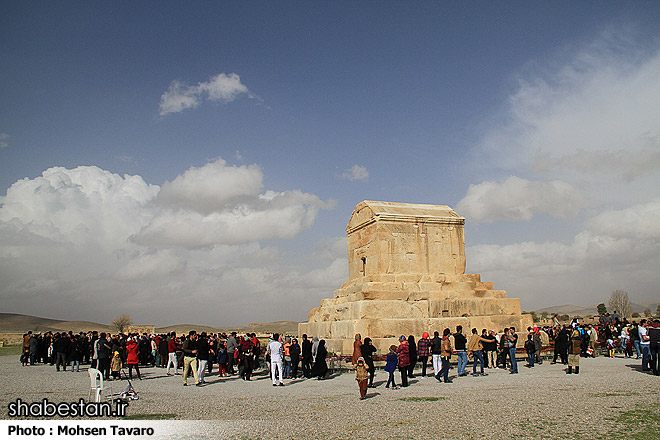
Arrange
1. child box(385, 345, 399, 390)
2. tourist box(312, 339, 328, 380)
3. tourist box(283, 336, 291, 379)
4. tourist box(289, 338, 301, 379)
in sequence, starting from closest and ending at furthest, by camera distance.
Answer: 1. child box(385, 345, 399, 390)
2. tourist box(312, 339, 328, 380)
3. tourist box(283, 336, 291, 379)
4. tourist box(289, 338, 301, 379)

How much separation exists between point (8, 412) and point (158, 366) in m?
11.7

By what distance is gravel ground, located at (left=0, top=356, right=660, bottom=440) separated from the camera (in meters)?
7.48

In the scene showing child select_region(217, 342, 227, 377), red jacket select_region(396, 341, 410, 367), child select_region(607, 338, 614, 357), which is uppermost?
red jacket select_region(396, 341, 410, 367)

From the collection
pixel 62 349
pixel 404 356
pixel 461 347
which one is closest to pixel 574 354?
pixel 461 347

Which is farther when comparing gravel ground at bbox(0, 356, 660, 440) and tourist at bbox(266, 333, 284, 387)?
tourist at bbox(266, 333, 284, 387)

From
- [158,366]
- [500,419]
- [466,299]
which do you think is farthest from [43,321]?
[500,419]

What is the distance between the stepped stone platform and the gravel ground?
110 inches

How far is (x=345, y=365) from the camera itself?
16312mm

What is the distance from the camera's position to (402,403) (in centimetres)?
980

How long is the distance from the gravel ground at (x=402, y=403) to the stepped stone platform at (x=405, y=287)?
2806mm

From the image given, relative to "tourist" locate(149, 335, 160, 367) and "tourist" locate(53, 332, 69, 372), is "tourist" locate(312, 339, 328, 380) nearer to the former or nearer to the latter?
"tourist" locate(149, 335, 160, 367)

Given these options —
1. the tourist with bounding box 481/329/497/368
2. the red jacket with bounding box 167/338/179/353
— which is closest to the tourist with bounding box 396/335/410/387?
the tourist with bounding box 481/329/497/368

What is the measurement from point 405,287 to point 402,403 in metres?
8.77

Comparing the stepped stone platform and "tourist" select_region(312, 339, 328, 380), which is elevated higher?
the stepped stone platform
